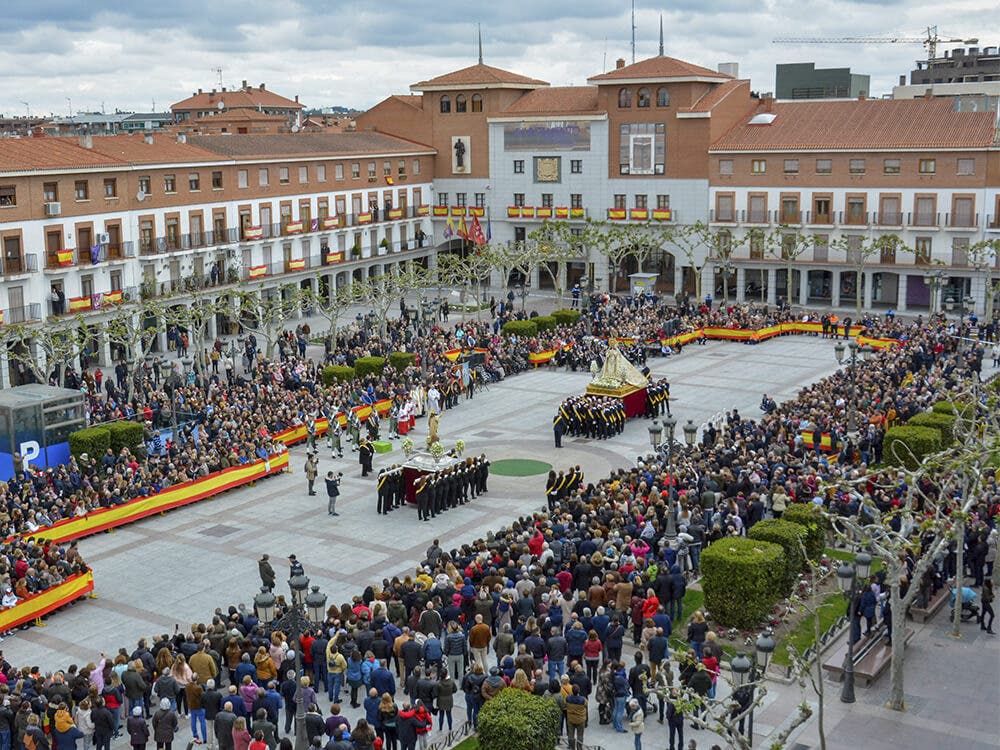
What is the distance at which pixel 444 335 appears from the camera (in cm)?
5438

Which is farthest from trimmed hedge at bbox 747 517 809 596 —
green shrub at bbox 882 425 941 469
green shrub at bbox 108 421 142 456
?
green shrub at bbox 108 421 142 456

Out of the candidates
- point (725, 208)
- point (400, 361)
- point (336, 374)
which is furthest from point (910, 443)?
point (725, 208)

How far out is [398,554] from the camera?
29.6 m

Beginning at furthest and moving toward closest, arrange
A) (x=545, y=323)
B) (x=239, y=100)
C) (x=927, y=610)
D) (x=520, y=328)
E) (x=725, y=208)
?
(x=239, y=100) < (x=725, y=208) < (x=545, y=323) < (x=520, y=328) < (x=927, y=610)

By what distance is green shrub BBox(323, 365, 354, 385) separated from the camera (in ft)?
152

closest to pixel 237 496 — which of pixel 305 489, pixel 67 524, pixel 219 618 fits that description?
pixel 305 489

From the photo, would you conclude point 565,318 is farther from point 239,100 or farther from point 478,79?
point 239,100

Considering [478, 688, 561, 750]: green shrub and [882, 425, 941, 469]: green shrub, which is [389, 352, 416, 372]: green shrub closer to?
[882, 425, 941, 469]: green shrub

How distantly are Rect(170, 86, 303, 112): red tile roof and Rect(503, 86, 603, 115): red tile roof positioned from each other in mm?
47275

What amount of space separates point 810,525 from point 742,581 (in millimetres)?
3369

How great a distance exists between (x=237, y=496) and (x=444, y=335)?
68.6ft

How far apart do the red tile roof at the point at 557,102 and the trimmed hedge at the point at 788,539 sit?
176ft

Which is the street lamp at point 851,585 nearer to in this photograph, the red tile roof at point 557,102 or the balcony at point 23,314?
the balcony at point 23,314

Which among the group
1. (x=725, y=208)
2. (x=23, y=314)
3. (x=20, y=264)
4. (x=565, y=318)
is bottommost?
(x=565, y=318)
